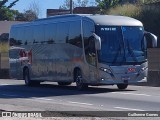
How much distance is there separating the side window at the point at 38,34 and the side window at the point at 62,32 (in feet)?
6.44

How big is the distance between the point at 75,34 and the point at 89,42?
5.04ft

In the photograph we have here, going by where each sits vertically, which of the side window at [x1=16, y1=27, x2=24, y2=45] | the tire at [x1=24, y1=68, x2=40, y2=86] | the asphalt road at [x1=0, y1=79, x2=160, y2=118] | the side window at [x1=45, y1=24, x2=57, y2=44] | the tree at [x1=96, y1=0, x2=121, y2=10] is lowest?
the tire at [x1=24, y1=68, x2=40, y2=86]

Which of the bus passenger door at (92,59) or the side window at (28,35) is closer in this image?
the bus passenger door at (92,59)

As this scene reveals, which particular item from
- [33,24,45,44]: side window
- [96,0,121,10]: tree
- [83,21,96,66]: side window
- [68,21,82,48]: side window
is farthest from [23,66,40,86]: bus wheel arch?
[96,0,121,10]: tree

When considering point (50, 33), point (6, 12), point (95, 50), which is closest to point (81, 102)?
point (95, 50)

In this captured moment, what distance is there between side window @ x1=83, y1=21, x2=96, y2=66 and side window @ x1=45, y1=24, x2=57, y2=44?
3524mm

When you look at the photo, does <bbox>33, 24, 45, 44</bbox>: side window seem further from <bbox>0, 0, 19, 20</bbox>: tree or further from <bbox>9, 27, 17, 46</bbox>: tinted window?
<bbox>0, 0, 19, 20</bbox>: tree

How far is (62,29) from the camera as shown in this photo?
1142 inches

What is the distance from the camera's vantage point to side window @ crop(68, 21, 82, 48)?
88.7 feet

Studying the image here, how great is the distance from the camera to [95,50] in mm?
25797

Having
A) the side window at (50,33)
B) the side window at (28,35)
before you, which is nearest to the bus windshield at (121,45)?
the side window at (50,33)

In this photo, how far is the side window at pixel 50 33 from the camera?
29859 millimetres

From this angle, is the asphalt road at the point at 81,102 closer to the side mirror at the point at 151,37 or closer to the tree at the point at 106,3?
the side mirror at the point at 151,37

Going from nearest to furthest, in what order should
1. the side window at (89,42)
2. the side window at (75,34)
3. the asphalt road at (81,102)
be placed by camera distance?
the asphalt road at (81,102)
the side window at (89,42)
the side window at (75,34)
